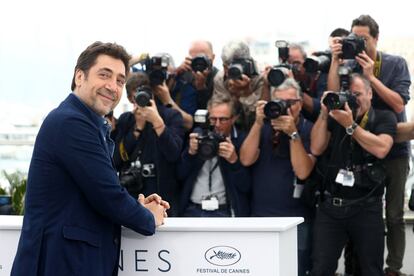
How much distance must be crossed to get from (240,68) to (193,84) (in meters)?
0.46

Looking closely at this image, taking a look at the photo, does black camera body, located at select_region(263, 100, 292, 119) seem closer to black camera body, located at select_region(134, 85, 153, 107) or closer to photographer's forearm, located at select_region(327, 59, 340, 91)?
photographer's forearm, located at select_region(327, 59, 340, 91)

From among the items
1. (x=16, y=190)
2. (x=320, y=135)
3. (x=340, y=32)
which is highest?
(x=340, y=32)

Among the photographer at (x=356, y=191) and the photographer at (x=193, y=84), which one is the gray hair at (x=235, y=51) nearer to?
the photographer at (x=193, y=84)

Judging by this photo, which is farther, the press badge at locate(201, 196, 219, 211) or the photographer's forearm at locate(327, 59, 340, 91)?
the photographer's forearm at locate(327, 59, 340, 91)

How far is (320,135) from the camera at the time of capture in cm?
441

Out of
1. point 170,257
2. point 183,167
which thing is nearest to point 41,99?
point 183,167

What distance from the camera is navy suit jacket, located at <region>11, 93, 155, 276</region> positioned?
2.61m

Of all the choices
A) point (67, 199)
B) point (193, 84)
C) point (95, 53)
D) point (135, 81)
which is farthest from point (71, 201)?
point (193, 84)

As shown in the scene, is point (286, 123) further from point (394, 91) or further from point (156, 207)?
point (156, 207)

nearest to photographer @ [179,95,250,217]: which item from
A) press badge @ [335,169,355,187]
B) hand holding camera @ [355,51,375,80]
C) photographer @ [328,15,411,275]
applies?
press badge @ [335,169,355,187]

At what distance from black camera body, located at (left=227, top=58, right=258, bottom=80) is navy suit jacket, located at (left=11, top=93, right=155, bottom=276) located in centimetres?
211

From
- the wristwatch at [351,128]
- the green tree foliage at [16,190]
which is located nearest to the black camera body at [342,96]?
the wristwatch at [351,128]

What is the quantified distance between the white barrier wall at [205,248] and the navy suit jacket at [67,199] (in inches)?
9.6

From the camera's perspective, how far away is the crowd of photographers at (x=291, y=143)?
4.32m
